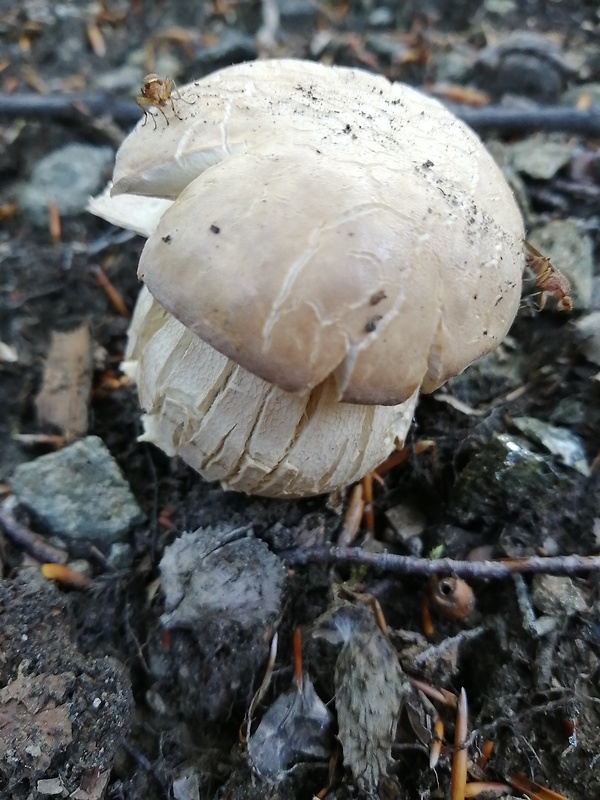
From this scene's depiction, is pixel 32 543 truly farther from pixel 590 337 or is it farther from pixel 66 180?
pixel 590 337

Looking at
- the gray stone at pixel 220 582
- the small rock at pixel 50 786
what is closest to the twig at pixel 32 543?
the gray stone at pixel 220 582

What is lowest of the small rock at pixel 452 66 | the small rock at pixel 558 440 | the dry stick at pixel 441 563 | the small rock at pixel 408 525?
the small rock at pixel 408 525

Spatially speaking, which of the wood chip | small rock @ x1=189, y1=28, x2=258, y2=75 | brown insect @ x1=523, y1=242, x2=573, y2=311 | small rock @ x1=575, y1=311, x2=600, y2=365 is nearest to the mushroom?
brown insect @ x1=523, y1=242, x2=573, y2=311

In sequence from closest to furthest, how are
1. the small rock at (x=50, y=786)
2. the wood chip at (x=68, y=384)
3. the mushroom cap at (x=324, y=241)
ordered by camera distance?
the mushroom cap at (x=324, y=241), the small rock at (x=50, y=786), the wood chip at (x=68, y=384)

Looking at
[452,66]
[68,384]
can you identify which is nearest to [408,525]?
[68,384]

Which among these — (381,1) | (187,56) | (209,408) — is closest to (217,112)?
(209,408)

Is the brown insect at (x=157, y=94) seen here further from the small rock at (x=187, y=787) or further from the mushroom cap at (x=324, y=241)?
the small rock at (x=187, y=787)

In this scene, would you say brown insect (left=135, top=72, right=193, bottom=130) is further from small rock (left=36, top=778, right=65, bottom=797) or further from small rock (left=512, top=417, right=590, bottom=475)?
small rock (left=36, top=778, right=65, bottom=797)
